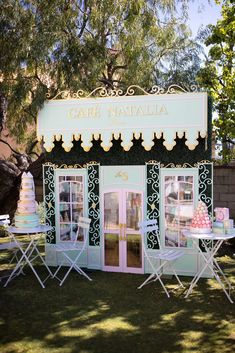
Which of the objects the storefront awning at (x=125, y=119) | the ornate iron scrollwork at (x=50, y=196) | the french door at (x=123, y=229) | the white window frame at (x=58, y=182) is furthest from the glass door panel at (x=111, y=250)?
the storefront awning at (x=125, y=119)

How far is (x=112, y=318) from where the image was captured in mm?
6086

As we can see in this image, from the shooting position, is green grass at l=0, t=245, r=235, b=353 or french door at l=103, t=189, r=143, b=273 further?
french door at l=103, t=189, r=143, b=273

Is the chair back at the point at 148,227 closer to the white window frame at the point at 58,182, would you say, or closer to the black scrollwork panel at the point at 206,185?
the black scrollwork panel at the point at 206,185

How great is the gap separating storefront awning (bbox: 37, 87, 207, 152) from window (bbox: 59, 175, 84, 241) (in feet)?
2.49

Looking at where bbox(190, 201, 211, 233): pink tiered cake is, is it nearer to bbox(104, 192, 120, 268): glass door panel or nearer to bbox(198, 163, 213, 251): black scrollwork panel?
bbox(198, 163, 213, 251): black scrollwork panel

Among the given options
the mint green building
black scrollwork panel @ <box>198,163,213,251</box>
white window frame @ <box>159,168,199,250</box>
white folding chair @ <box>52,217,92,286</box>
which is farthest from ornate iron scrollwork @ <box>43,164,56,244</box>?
→ black scrollwork panel @ <box>198,163,213,251</box>

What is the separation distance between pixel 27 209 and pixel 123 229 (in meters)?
1.92

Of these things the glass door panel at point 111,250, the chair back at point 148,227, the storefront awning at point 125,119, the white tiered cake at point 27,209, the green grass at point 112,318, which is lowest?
the green grass at point 112,318

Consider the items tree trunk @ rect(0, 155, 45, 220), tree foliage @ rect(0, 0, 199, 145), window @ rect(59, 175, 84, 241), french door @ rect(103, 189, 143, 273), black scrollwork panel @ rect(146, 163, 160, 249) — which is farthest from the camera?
tree trunk @ rect(0, 155, 45, 220)

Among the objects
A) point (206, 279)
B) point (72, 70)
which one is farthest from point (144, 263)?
point (72, 70)

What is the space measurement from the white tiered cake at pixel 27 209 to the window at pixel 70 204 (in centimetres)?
98

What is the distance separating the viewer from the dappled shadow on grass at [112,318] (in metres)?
5.21

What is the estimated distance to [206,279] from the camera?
8016 mm

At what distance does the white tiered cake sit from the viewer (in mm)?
7715
